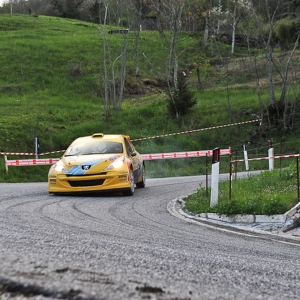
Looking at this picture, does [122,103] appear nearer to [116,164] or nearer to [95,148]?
[95,148]

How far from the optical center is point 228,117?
30359 mm

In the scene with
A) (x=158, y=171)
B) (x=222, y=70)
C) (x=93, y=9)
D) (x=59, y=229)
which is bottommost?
(x=158, y=171)

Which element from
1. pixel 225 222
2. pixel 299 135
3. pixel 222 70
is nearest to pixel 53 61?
pixel 222 70

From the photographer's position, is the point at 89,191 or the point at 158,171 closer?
the point at 89,191

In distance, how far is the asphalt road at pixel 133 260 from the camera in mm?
2906

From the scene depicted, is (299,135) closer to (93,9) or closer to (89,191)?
(89,191)

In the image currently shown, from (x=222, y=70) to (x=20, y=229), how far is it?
4466 centimetres

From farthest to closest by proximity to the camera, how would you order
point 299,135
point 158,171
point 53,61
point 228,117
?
point 53,61
point 228,117
point 299,135
point 158,171

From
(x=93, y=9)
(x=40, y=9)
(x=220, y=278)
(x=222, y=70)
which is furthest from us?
(x=40, y=9)

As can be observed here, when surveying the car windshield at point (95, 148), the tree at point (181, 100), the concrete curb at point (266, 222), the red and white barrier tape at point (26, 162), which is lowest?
the red and white barrier tape at point (26, 162)

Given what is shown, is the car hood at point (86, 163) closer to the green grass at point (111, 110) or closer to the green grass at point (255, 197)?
the green grass at point (255, 197)

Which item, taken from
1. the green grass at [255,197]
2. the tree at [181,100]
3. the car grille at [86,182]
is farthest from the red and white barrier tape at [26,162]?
the tree at [181,100]

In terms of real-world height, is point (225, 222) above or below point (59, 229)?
below

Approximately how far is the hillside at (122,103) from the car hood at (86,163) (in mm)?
8528
